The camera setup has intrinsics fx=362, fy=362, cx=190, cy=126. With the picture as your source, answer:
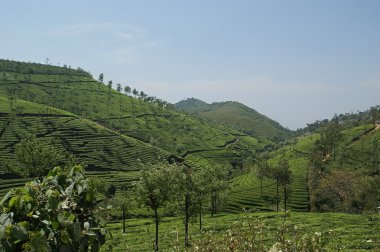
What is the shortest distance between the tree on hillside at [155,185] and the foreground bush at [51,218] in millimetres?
38263

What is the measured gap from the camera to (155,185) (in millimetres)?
44062

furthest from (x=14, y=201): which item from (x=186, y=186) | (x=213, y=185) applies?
(x=213, y=185)

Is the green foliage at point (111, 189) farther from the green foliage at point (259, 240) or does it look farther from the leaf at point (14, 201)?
the leaf at point (14, 201)

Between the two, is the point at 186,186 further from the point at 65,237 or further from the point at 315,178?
the point at 315,178

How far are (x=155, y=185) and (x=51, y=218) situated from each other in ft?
131

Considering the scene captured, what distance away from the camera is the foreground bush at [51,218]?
14.2 ft

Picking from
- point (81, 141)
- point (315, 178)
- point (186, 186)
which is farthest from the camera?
point (81, 141)

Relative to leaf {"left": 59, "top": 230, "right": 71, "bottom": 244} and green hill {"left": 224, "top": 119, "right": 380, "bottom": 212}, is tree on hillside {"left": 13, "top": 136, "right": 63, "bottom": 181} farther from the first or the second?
leaf {"left": 59, "top": 230, "right": 71, "bottom": 244}

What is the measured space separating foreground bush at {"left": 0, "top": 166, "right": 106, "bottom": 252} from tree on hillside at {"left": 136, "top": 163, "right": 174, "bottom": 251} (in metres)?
38.3

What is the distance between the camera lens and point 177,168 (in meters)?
48.3

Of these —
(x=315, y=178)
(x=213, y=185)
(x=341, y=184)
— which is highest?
(x=213, y=185)

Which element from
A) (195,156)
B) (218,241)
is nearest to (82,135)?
(195,156)

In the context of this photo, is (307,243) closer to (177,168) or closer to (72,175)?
(72,175)

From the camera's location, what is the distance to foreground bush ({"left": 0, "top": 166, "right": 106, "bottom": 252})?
14.2 ft
